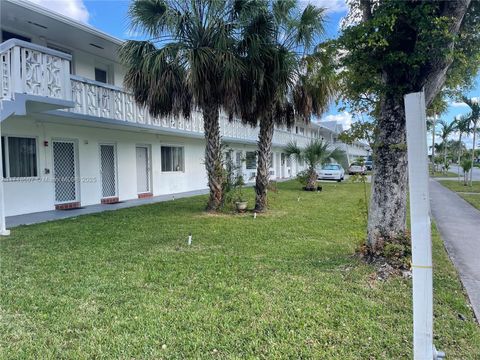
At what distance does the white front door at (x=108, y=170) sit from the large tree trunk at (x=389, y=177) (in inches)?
441

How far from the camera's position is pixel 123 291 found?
450cm

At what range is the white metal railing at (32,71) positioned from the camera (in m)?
7.68

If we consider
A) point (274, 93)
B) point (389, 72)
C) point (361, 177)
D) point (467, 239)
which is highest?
point (274, 93)

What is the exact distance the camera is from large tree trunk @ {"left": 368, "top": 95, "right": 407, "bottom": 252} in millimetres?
5023

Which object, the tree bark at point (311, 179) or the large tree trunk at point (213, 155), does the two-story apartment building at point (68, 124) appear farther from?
the tree bark at point (311, 179)

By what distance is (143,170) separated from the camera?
15.8 meters

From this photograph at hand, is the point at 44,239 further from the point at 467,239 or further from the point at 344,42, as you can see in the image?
the point at 467,239

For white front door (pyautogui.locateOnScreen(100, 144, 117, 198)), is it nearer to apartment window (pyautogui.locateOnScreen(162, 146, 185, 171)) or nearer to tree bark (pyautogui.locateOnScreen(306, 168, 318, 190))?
apartment window (pyautogui.locateOnScreen(162, 146, 185, 171))

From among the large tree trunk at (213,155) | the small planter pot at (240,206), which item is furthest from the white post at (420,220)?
the small planter pot at (240,206)

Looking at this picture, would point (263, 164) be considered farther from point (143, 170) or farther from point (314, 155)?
point (314, 155)

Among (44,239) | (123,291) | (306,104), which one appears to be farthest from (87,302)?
(306,104)

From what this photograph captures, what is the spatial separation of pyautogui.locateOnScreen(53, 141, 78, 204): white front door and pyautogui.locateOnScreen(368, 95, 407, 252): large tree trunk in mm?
10619

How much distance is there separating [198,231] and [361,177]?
429cm

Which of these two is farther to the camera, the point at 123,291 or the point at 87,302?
the point at 123,291
